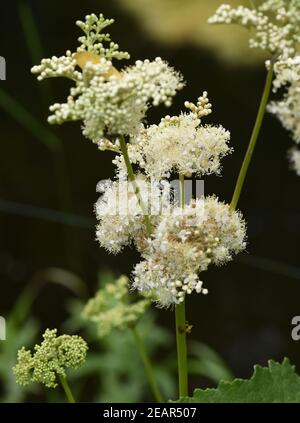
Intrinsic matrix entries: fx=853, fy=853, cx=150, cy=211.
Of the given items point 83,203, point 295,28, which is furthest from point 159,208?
point 83,203

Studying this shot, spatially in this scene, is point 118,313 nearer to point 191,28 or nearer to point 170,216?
point 170,216

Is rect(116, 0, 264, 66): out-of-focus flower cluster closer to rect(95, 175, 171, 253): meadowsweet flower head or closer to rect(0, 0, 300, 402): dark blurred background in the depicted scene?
rect(0, 0, 300, 402): dark blurred background

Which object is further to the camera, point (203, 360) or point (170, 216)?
point (203, 360)

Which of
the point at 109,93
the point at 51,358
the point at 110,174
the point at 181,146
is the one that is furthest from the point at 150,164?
the point at 110,174

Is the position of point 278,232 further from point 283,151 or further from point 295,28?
point 295,28

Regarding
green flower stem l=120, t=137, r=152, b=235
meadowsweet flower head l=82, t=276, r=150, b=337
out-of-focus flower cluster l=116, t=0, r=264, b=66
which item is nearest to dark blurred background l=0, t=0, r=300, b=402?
out-of-focus flower cluster l=116, t=0, r=264, b=66

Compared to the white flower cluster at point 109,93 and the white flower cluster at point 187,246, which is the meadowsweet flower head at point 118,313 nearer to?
the white flower cluster at point 187,246
